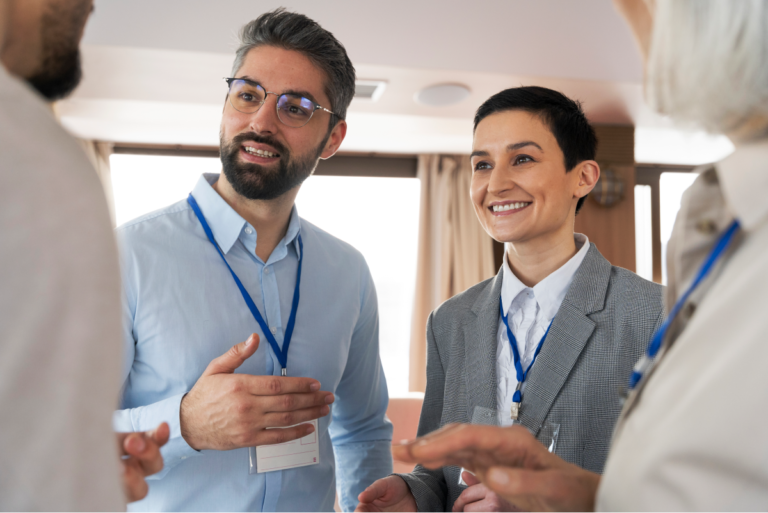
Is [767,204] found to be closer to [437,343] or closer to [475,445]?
[475,445]

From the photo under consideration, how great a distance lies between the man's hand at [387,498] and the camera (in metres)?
1.48

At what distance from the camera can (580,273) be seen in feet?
5.46

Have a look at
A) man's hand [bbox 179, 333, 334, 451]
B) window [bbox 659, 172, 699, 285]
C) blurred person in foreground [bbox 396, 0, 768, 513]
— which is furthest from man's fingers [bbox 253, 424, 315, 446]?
window [bbox 659, 172, 699, 285]

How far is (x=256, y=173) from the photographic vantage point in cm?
171

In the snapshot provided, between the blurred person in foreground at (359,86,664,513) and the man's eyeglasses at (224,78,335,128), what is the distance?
63 centimetres

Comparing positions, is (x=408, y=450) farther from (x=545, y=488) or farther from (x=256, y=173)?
(x=256, y=173)

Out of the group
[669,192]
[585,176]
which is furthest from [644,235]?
[585,176]

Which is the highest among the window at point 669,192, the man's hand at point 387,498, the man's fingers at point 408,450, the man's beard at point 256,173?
the window at point 669,192

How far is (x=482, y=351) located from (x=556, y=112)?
0.84 metres

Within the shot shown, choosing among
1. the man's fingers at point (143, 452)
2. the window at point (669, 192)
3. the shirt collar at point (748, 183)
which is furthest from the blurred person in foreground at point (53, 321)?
the window at point (669, 192)

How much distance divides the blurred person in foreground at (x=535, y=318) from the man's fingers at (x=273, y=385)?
38 cm

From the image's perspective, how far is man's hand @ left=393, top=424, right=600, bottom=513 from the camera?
74cm

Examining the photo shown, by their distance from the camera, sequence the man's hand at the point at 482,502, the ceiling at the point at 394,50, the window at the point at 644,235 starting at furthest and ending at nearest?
the window at the point at 644,235
the ceiling at the point at 394,50
the man's hand at the point at 482,502

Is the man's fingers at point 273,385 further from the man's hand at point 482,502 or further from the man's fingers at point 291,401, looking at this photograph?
the man's hand at point 482,502
